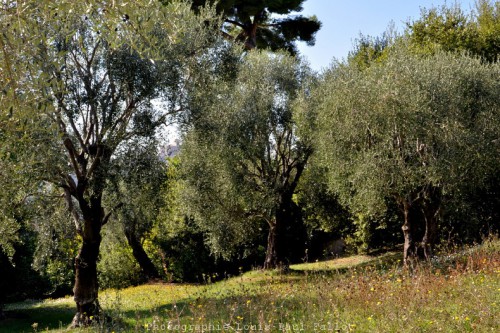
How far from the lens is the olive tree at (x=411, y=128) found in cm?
1462

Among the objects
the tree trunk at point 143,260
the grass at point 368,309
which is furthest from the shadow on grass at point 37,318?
the tree trunk at point 143,260

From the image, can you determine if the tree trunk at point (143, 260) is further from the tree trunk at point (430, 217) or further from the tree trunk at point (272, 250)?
the tree trunk at point (430, 217)

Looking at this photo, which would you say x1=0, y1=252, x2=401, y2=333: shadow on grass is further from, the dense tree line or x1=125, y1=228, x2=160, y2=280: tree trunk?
x1=125, y1=228, x2=160, y2=280: tree trunk

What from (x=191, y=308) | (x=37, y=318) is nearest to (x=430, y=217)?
(x=191, y=308)

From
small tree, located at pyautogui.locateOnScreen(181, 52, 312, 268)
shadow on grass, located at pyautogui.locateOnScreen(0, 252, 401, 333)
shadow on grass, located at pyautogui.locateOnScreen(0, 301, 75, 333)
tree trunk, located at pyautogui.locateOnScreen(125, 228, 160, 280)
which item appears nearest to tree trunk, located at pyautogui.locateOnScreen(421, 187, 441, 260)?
shadow on grass, located at pyautogui.locateOnScreen(0, 252, 401, 333)

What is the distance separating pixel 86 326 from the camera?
12.5 m

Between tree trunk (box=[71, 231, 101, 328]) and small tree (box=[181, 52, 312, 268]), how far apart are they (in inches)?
181

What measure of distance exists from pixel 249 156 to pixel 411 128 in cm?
647

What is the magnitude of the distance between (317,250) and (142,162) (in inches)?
667

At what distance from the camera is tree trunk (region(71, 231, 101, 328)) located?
42.5 feet

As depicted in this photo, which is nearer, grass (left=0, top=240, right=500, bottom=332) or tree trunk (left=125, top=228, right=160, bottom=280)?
grass (left=0, top=240, right=500, bottom=332)

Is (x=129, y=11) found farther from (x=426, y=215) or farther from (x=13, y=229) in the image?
(x=426, y=215)

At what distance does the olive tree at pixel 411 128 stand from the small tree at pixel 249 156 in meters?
3.16

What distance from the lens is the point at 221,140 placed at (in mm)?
16609
